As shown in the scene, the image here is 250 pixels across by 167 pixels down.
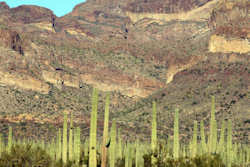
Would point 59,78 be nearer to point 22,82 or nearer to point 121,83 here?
point 121,83

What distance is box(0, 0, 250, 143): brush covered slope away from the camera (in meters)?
91.6

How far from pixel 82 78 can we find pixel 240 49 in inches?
1826

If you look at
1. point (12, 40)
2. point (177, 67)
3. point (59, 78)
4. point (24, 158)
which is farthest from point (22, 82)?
point (24, 158)

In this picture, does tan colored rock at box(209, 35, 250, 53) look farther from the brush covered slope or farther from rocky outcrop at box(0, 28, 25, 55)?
rocky outcrop at box(0, 28, 25, 55)

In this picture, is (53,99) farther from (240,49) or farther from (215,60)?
(240,49)

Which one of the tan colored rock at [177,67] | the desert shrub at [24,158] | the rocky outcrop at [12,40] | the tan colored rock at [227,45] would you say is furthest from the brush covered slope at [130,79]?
the desert shrub at [24,158]

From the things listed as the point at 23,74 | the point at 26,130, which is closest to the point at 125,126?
the point at 26,130

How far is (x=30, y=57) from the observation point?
426 feet

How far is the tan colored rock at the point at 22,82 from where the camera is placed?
347ft

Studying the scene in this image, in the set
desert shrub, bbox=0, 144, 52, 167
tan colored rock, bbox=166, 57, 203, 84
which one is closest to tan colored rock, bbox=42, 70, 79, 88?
tan colored rock, bbox=166, 57, 203, 84

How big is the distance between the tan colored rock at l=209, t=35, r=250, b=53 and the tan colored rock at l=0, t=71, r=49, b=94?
5055 centimetres

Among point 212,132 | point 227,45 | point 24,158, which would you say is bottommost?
point 24,158

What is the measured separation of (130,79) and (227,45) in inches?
1204

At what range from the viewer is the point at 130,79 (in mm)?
147000
